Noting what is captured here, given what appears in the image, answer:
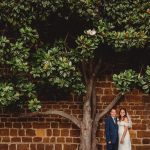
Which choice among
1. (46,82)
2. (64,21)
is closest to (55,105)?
(46,82)

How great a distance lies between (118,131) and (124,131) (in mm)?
145

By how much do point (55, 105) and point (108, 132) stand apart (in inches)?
72.2

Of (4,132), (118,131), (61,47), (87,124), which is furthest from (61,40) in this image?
(4,132)

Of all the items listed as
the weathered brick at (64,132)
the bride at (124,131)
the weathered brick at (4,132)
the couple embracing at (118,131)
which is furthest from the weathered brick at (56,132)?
the bride at (124,131)

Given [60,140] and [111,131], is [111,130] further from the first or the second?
[60,140]

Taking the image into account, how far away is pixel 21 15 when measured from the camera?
10453 mm

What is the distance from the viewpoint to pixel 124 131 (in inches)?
459

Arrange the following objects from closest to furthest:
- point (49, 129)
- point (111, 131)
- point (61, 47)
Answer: point (61, 47) → point (111, 131) → point (49, 129)

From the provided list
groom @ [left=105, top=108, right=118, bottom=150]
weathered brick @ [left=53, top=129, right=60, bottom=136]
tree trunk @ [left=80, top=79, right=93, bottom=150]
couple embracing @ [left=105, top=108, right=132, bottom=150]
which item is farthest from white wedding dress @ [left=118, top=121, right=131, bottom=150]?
weathered brick @ [left=53, top=129, right=60, bottom=136]

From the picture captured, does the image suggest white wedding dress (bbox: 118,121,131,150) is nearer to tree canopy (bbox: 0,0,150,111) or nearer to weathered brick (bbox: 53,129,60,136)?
tree canopy (bbox: 0,0,150,111)

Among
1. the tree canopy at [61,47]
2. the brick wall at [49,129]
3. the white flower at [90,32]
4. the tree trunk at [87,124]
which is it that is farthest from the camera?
the brick wall at [49,129]

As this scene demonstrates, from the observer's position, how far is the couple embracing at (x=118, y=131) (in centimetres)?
1155

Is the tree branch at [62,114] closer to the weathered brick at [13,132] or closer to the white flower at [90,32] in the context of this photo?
the weathered brick at [13,132]

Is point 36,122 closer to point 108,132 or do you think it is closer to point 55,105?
point 55,105
